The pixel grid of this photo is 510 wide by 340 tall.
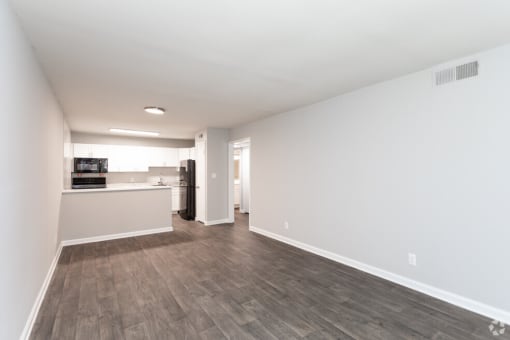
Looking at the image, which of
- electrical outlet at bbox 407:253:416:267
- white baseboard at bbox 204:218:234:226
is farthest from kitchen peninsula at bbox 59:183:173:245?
electrical outlet at bbox 407:253:416:267

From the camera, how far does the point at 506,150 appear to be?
2201 millimetres

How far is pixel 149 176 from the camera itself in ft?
26.4

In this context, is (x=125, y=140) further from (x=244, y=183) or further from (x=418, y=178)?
(x=418, y=178)

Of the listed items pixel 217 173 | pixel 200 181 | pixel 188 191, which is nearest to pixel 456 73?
pixel 217 173

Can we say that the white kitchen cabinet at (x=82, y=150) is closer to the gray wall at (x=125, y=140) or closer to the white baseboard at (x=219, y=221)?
the gray wall at (x=125, y=140)

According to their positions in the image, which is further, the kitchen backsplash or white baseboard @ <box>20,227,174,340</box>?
the kitchen backsplash

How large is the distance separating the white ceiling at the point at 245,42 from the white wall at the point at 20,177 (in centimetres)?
26

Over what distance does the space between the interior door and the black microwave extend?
2594mm

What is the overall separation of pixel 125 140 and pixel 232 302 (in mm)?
6797

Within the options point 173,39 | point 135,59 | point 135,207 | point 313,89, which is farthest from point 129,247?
point 313,89

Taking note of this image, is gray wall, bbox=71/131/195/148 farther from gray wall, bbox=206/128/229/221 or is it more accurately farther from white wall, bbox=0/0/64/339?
white wall, bbox=0/0/64/339

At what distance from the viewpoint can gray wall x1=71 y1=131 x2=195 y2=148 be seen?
7.00 meters

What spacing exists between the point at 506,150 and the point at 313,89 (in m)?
2.10

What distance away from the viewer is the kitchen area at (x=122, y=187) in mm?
4629
